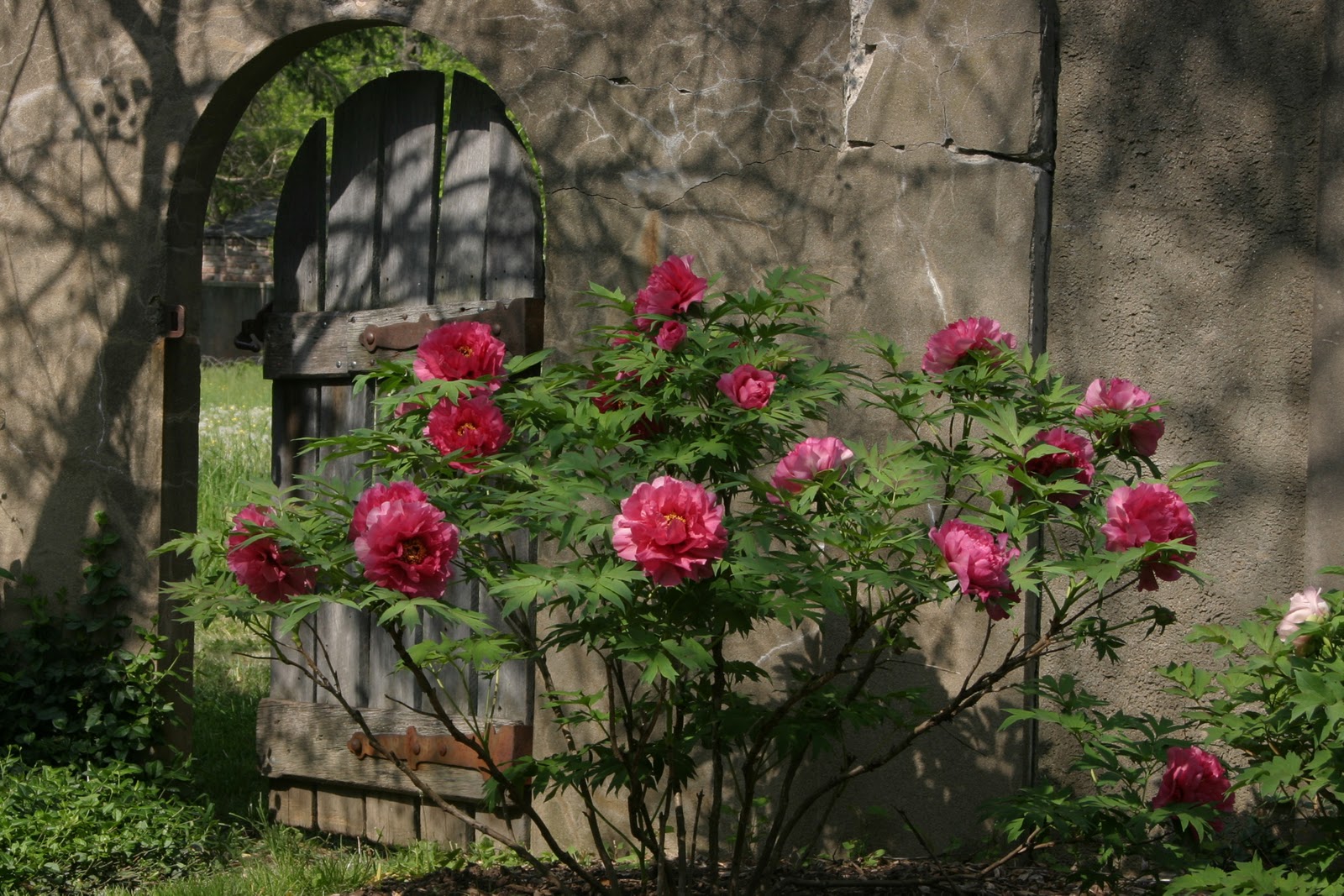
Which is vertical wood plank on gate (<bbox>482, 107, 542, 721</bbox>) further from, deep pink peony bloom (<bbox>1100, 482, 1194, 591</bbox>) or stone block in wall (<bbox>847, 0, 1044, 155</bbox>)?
deep pink peony bloom (<bbox>1100, 482, 1194, 591</bbox>)

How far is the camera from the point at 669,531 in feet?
7.57

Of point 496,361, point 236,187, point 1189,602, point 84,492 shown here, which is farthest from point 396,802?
point 236,187

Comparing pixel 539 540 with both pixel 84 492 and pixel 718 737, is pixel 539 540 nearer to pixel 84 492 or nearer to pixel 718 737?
pixel 718 737

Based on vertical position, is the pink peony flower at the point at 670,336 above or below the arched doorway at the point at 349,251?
below

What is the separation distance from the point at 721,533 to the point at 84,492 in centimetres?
316

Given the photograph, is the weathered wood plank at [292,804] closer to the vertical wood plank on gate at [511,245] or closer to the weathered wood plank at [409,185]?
the vertical wood plank on gate at [511,245]

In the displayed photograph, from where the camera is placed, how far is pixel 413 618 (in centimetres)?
231

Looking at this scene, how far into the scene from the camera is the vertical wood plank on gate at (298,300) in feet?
15.5

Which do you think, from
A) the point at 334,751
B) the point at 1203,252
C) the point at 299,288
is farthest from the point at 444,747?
the point at 1203,252

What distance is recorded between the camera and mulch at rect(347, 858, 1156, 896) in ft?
10.9

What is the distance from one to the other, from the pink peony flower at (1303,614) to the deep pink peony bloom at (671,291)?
1.30 meters

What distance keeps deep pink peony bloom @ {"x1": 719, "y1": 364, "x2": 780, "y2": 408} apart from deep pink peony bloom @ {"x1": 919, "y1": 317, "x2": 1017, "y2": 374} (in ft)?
1.32

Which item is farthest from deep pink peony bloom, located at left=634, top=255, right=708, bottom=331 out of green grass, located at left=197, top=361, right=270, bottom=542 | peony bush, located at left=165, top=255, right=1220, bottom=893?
green grass, located at left=197, top=361, right=270, bottom=542

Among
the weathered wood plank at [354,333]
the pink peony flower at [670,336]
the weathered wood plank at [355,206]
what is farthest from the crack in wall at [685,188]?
the pink peony flower at [670,336]
